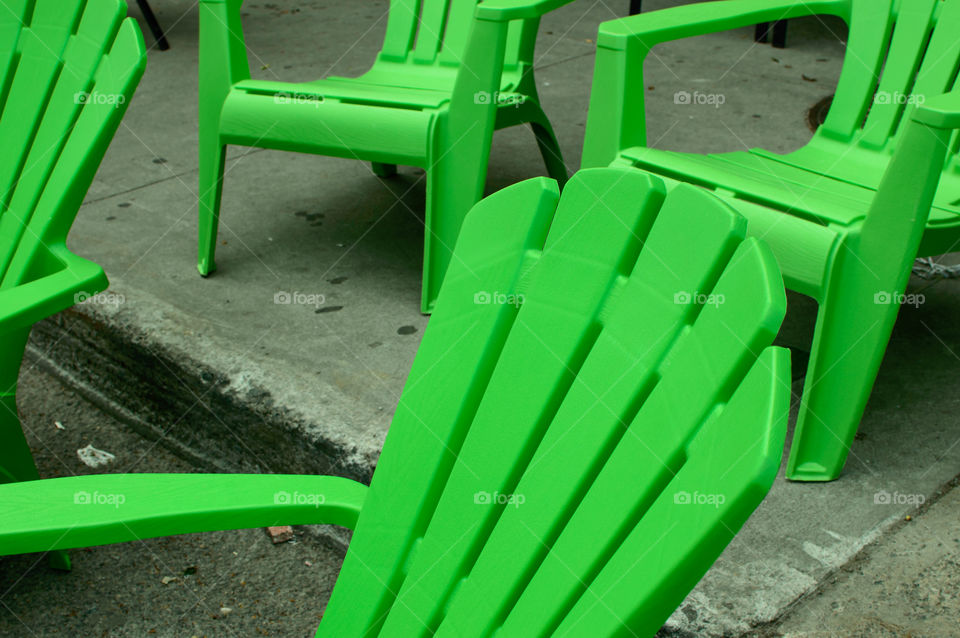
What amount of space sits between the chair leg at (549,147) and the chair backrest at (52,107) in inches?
58.5

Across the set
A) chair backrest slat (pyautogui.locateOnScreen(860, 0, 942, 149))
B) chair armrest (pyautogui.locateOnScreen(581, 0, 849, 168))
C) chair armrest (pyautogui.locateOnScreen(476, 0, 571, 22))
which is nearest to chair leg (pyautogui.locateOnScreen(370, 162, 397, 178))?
chair armrest (pyautogui.locateOnScreen(476, 0, 571, 22))

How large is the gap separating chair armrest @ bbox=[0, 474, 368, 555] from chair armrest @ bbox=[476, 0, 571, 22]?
1641 millimetres

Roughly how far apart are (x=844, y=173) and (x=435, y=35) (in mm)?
1520

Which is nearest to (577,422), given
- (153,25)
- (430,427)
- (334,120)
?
(430,427)

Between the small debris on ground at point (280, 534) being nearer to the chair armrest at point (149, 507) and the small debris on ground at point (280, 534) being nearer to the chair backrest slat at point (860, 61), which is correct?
the chair armrest at point (149, 507)

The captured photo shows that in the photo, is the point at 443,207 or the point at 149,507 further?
the point at 443,207

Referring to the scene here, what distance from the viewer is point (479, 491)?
4.21ft

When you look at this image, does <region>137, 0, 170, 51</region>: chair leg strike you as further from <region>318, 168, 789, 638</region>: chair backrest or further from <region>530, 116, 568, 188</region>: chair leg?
<region>318, 168, 789, 638</region>: chair backrest

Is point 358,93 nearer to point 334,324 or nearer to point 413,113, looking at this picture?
point 413,113

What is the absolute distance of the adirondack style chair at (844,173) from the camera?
6.49 feet

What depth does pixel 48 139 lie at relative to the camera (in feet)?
7.22

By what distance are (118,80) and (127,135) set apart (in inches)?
98.5

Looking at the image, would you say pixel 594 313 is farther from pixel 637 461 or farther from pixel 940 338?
pixel 940 338

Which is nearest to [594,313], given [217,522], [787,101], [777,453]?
[777,453]
